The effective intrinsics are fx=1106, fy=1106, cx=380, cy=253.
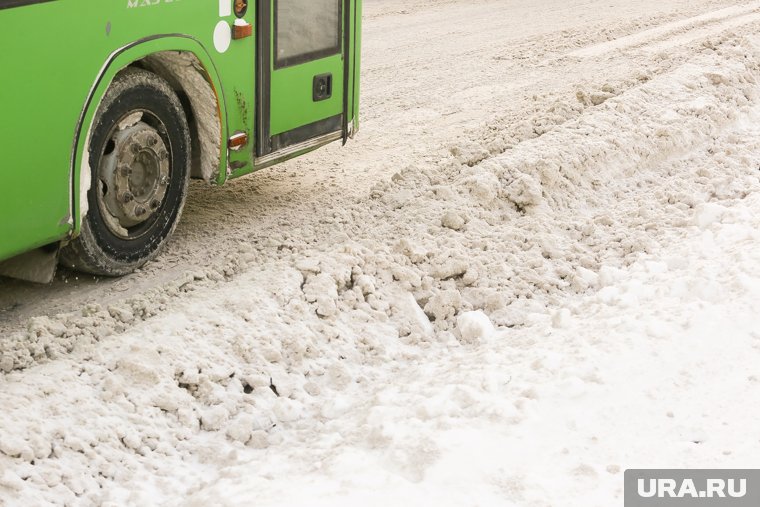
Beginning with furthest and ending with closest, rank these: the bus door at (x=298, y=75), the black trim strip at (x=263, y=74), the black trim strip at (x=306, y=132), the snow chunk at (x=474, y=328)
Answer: the black trim strip at (x=306, y=132)
the bus door at (x=298, y=75)
the black trim strip at (x=263, y=74)
the snow chunk at (x=474, y=328)

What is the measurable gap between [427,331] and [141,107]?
171cm

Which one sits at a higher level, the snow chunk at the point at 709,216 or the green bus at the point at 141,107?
the green bus at the point at 141,107

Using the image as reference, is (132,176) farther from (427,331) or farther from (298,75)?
(427,331)

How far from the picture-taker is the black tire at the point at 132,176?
5.03m

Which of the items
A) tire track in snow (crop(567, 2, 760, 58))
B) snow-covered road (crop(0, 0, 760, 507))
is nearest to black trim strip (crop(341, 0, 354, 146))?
snow-covered road (crop(0, 0, 760, 507))

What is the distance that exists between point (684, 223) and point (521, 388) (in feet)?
7.69

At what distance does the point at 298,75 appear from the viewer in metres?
6.03

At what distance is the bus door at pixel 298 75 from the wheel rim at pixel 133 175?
2.19 feet

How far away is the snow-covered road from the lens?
3.77m

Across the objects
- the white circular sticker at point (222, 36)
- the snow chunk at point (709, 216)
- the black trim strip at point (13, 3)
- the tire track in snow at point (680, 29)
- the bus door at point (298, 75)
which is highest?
the black trim strip at point (13, 3)

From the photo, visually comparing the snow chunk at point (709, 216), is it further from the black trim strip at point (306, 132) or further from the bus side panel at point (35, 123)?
the bus side panel at point (35, 123)

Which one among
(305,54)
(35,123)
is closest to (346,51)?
(305,54)

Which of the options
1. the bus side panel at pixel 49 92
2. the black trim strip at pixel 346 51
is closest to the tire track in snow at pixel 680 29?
the black trim strip at pixel 346 51

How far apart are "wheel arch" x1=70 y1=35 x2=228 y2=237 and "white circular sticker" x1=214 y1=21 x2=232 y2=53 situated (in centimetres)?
10
